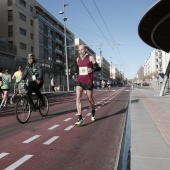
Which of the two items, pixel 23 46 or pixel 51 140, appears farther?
pixel 23 46

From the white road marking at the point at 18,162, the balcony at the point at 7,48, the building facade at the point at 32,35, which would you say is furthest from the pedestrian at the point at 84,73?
the balcony at the point at 7,48

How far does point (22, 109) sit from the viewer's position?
26.6 feet

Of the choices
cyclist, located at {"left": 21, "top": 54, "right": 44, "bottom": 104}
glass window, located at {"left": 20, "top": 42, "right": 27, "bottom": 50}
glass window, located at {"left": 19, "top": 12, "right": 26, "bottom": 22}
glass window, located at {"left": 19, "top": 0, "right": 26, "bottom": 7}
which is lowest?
cyclist, located at {"left": 21, "top": 54, "right": 44, "bottom": 104}

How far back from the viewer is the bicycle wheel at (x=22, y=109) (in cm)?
796

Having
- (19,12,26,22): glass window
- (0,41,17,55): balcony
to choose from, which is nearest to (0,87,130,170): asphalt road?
(0,41,17,55): balcony

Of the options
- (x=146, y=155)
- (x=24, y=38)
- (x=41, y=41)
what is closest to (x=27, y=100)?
(x=146, y=155)

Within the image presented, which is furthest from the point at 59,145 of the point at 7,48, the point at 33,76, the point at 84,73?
the point at 7,48

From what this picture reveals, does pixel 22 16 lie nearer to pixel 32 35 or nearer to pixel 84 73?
pixel 32 35

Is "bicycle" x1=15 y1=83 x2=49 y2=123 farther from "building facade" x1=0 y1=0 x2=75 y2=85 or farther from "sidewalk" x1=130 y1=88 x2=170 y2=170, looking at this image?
"building facade" x1=0 y1=0 x2=75 y2=85

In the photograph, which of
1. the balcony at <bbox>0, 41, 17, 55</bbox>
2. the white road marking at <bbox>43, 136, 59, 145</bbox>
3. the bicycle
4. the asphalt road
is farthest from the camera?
the balcony at <bbox>0, 41, 17, 55</bbox>

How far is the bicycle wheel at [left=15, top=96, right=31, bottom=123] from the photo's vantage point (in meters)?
7.96

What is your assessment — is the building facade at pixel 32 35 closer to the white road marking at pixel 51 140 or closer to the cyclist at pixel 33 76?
the cyclist at pixel 33 76

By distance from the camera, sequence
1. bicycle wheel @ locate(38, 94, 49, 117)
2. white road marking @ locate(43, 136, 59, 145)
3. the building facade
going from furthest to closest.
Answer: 1. the building facade
2. bicycle wheel @ locate(38, 94, 49, 117)
3. white road marking @ locate(43, 136, 59, 145)

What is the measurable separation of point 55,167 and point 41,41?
63.4 m
